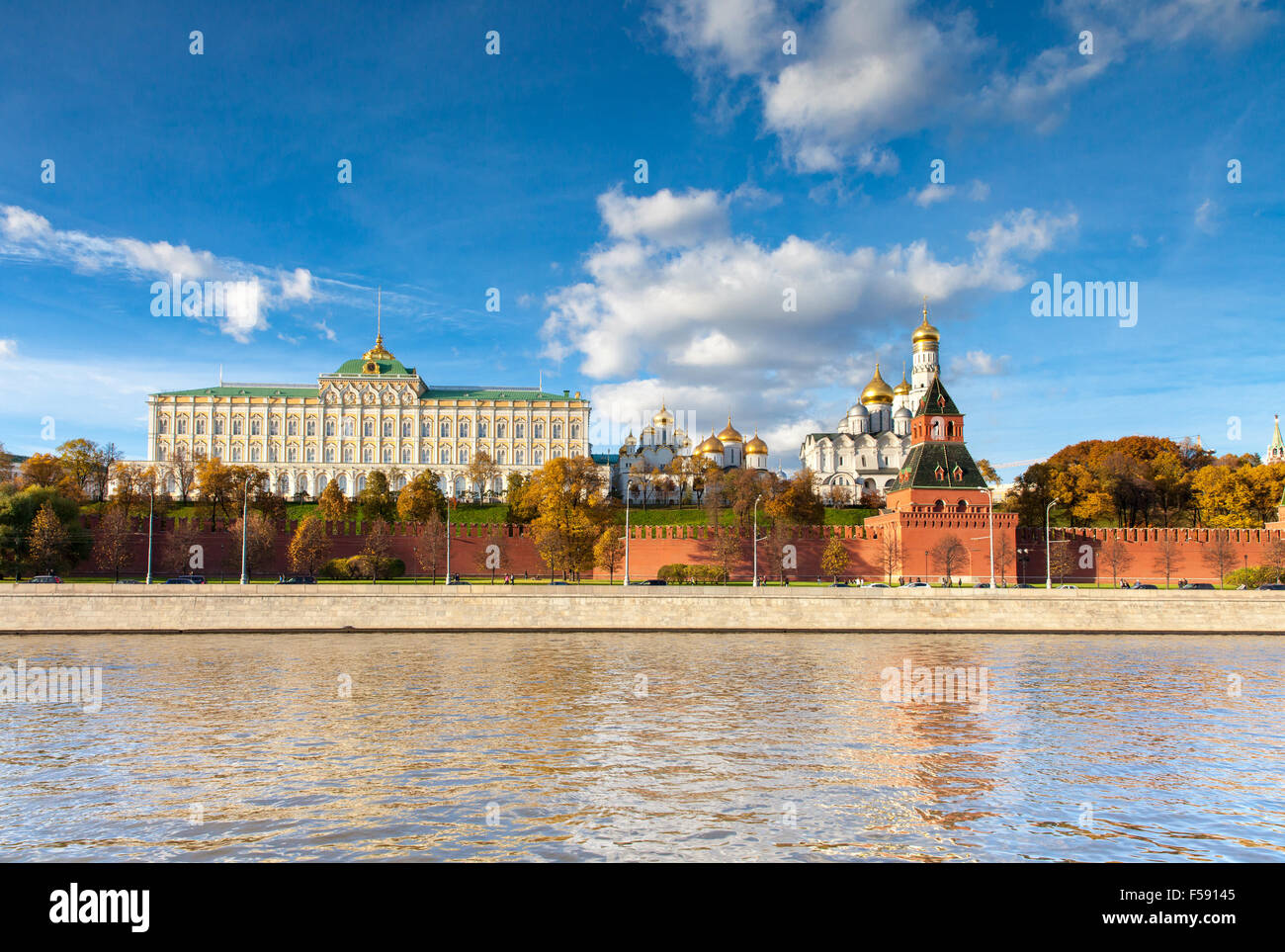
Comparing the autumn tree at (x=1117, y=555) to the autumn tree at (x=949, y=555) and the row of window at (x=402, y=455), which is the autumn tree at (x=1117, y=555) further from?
the row of window at (x=402, y=455)

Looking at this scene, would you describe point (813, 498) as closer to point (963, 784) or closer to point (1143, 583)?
point (1143, 583)

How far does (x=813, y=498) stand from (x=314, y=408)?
210ft

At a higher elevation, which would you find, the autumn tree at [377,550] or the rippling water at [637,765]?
the autumn tree at [377,550]

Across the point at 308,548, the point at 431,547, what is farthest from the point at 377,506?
the point at 308,548

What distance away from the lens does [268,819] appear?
948cm

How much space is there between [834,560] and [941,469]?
30.8 ft

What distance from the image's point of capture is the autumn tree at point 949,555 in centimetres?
5272

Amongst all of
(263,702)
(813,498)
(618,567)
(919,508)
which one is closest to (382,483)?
(618,567)

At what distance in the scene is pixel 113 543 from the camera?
155 ft

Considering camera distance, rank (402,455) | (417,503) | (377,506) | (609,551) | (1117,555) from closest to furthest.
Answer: (609,551)
(1117,555)
(417,503)
(377,506)
(402,455)

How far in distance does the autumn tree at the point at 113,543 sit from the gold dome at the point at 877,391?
72518 millimetres

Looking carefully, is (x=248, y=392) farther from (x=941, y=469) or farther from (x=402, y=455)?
(x=941, y=469)

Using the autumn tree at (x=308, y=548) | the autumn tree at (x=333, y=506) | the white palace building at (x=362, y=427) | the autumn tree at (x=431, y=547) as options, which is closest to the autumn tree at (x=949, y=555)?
the autumn tree at (x=431, y=547)

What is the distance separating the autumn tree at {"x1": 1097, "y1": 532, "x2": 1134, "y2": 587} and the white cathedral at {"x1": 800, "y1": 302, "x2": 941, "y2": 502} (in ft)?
107
